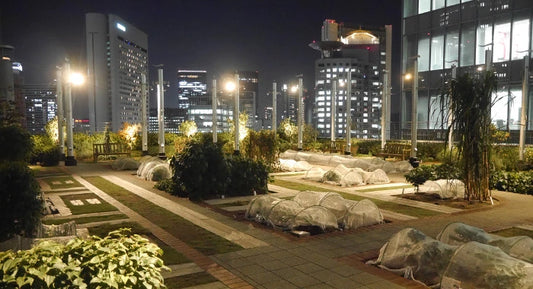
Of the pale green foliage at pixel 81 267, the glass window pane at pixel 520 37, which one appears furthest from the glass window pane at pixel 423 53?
the pale green foliage at pixel 81 267

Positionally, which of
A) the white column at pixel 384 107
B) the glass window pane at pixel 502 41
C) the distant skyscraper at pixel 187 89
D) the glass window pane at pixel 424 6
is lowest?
the white column at pixel 384 107

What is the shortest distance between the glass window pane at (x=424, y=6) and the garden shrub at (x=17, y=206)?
32.5 metres

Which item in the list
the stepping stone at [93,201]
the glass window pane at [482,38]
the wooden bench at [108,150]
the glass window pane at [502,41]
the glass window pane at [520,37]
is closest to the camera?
the stepping stone at [93,201]

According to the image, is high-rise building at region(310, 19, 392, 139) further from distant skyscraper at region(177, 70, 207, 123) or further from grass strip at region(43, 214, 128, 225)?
grass strip at region(43, 214, 128, 225)

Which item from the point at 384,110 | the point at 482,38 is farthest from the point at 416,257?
the point at 482,38

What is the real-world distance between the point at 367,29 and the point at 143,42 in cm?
11740

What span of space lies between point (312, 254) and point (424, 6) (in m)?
30.7

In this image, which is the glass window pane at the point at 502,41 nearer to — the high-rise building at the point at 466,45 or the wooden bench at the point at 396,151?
the high-rise building at the point at 466,45

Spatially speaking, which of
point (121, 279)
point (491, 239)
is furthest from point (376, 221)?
point (121, 279)

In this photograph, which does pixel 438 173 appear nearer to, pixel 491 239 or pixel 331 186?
pixel 331 186

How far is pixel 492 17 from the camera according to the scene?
28031mm

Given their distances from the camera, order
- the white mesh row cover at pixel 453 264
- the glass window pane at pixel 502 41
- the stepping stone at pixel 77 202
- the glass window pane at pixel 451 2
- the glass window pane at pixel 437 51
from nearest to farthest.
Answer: the white mesh row cover at pixel 453 264 < the stepping stone at pixel 77 202 < the glass window pane at pixel 502 41 < the glass window pane at pixel 451 2 < the glass window pane at pixel 437 51

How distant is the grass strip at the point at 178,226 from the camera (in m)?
7.34

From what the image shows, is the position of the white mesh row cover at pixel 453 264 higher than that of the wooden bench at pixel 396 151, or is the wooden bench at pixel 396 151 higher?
the wooden bench at pixel 396 151
